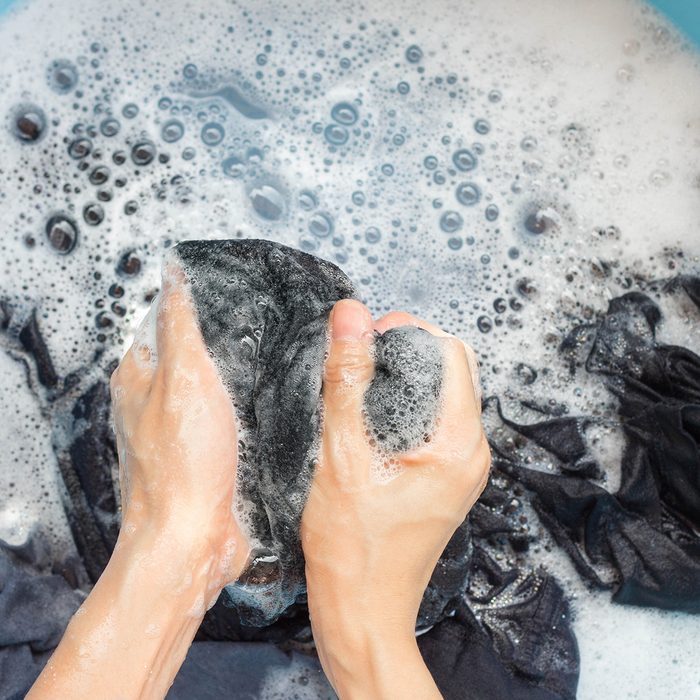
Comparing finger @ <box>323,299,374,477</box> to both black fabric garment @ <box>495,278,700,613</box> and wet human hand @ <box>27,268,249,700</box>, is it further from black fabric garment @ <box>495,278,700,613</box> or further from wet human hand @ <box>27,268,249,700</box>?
black fabric garment @ <box>495,278,700,613</box>

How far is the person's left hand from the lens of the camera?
689 mm

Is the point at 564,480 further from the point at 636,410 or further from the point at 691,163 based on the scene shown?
the point at 691,163

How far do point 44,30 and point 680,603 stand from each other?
1102 millimetres

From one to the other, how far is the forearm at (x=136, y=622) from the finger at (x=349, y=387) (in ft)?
0.50

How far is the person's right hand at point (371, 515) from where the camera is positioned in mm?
667

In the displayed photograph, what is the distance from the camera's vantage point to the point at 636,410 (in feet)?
3.25

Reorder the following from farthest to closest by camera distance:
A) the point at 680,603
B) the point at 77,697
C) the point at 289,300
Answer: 1. the point at 680,603
2. the point at 289,300
3. the point at 77,697

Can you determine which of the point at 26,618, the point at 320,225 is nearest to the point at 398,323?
the point at 320,225

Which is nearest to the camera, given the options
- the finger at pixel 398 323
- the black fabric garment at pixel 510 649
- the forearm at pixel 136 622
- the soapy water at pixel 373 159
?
the forearm at pixel 136 622

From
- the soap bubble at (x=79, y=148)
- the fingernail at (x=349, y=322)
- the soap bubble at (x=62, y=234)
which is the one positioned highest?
the fingernail at (x=349, y=322)

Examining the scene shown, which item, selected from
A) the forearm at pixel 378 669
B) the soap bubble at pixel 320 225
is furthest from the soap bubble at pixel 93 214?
the forearm at pixel 378 669

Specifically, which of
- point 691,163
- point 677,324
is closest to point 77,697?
point 677,324

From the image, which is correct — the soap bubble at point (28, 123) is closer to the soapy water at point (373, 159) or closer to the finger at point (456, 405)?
the soapy water at point (373, 159)

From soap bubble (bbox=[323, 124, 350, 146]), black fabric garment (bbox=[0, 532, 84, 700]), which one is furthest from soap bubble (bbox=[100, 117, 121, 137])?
black fabric garment (bbox=[0, 532, 84, 700])
